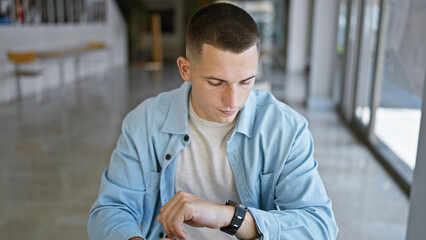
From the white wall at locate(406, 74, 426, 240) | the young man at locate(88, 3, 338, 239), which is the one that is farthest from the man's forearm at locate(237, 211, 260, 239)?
the white wall at locate(406, 74, 426, 240)

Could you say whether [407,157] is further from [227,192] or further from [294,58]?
[294,58]

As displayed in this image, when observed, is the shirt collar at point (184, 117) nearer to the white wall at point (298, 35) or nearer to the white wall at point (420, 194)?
the white wall at point (420, 194)

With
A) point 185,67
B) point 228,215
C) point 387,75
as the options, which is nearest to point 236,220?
point 228,215

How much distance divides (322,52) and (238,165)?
6167 millimetres

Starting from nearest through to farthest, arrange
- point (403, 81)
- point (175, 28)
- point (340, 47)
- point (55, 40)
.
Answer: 1. point (403, 81)
2. point (340, 47)
3. point (55, 40)
4. point (175, 28)

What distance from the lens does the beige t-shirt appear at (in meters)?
1.39

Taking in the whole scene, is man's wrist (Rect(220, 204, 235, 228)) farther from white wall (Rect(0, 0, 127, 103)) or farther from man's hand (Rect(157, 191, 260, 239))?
white wall (Rect(0, 0, 127, 103))

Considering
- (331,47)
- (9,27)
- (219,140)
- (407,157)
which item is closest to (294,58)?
(331,47)

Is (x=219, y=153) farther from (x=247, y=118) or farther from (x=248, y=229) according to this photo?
(x=248, y=229)

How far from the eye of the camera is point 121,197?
1334 mm

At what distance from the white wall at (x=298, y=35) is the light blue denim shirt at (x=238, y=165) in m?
11.3

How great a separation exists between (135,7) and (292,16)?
5.51 meters

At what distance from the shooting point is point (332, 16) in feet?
22.9

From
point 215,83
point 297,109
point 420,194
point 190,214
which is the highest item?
point 215,83
